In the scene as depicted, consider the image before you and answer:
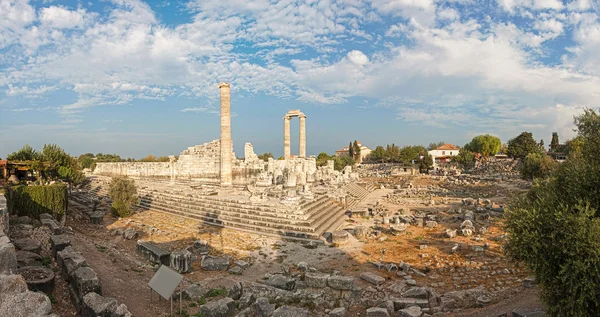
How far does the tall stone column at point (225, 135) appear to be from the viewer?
2488cm

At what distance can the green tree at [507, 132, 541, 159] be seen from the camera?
62.2 m

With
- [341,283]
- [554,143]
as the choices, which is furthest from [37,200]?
[554,143]

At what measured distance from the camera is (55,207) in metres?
14.2

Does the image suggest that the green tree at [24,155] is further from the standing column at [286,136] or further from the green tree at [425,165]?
the green tree at [425,165]

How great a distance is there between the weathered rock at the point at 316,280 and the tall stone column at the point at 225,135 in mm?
16793

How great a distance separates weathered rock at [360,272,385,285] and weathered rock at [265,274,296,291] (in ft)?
7.08

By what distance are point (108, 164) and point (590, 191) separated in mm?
38583

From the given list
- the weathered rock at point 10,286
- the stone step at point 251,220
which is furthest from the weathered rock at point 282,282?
the weathered rock at point 10,286

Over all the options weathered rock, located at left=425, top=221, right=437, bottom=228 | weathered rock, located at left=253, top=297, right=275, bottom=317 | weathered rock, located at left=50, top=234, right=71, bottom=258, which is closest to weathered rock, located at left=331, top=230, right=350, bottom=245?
weathered rock, located at left=425, top=221, right=437, bottom=228

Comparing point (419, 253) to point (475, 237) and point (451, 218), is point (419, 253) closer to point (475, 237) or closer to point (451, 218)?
point (475, 237)

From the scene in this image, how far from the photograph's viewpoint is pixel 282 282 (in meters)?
8.92

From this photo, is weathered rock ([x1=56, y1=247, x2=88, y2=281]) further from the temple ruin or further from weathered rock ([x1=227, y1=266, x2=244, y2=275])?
the temple ruin

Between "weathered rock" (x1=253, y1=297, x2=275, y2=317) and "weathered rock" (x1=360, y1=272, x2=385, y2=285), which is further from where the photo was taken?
"weathered rock" (x1=360, y1=272, x2=385, y2=285)

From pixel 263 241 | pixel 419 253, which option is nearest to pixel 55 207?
pixel 263 241
